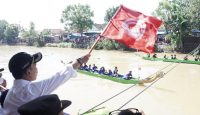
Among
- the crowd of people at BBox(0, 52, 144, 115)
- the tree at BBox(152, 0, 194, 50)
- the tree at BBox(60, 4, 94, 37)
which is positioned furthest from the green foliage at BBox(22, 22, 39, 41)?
the crowd of people at BBox(0, 52, 144, 115)

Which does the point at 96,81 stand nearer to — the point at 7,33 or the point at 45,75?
the point at 45,75

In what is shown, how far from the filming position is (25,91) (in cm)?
155

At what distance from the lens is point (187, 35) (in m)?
21.2

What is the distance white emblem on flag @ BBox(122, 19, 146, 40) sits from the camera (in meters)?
4.10

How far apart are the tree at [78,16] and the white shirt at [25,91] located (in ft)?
104

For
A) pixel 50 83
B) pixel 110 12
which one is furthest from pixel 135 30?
pixel 110 12

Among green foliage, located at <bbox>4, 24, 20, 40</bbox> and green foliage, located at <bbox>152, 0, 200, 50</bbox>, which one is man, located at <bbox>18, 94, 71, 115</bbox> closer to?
green foliage, located at <bbox>152, 0, 200, 50</bbox>

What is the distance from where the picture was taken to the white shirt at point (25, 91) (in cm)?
154

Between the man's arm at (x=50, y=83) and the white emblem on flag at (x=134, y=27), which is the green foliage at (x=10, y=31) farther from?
the man's arm at (x=50, y=83)

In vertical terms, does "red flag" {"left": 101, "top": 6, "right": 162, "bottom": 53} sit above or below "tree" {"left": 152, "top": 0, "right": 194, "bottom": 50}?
below

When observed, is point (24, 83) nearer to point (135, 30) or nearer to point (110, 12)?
point (135, 30)

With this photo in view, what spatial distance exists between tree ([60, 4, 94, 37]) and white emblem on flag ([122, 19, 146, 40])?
2925cm

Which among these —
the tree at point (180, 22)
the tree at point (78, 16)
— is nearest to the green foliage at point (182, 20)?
the tree at point (180, 22)

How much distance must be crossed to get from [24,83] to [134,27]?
3127mm
